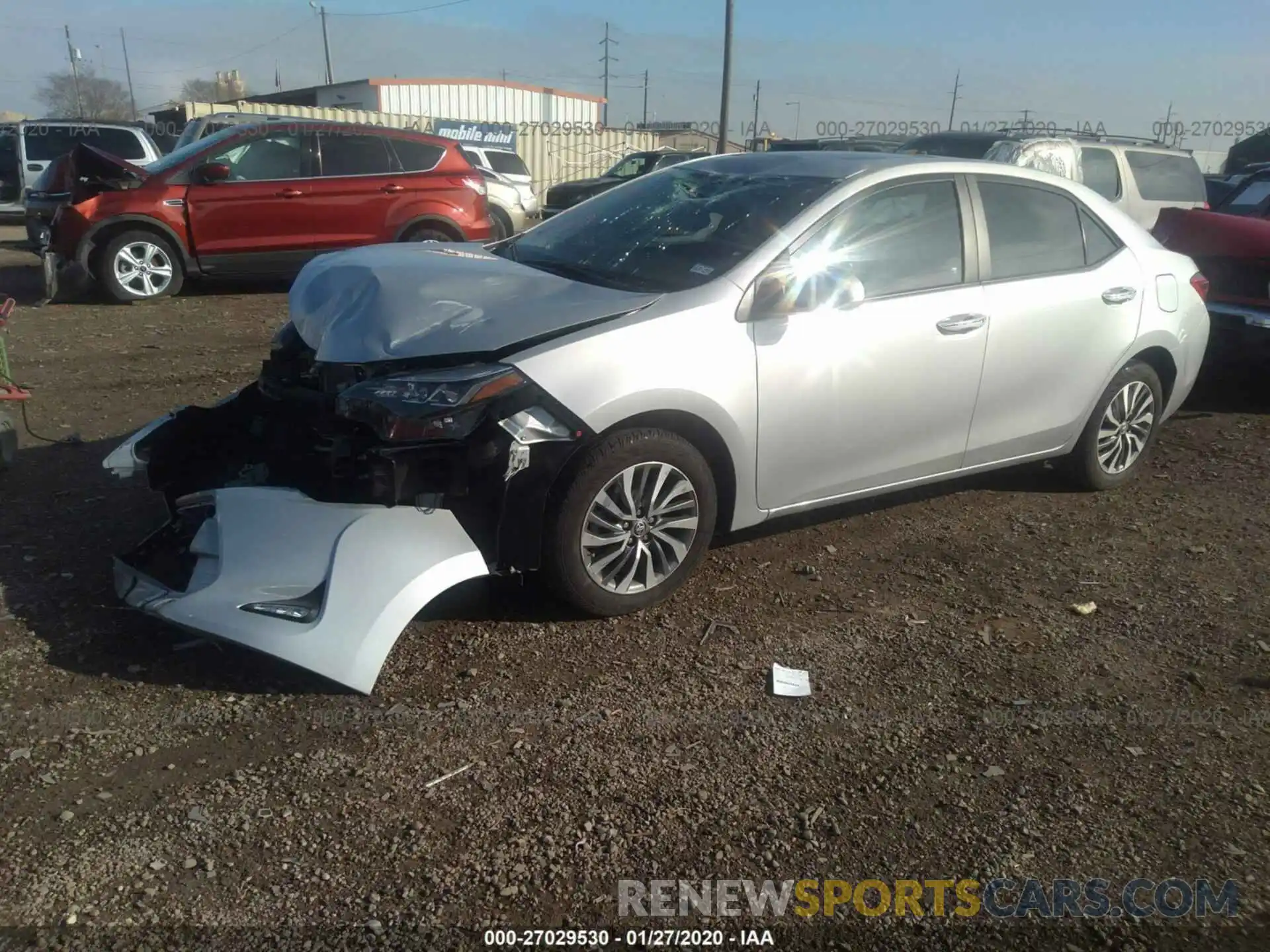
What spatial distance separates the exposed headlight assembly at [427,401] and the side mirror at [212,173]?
761cm

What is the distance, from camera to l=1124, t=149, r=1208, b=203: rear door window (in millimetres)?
10719

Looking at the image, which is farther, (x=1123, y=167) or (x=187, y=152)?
(x=1123, y=167)

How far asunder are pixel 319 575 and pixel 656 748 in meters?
1.17

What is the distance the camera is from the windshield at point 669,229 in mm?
3949

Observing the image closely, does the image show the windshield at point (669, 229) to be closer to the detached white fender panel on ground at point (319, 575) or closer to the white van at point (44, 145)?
the detached white fender panel on ground at point (319, 575)

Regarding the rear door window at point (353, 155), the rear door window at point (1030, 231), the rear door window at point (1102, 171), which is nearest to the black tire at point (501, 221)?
the rear door window at point (353, 155)

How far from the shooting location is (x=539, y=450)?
332 centimetres

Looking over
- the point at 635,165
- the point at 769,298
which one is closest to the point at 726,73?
the point at 635,165

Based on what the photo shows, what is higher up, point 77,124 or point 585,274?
point 585,274

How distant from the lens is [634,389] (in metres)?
3.45

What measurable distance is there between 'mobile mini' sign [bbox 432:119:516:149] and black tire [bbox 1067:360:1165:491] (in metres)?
21.0

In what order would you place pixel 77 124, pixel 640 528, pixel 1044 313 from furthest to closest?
1. pixel 77 124
2. pixel 1044 313
3. pixel 640 528

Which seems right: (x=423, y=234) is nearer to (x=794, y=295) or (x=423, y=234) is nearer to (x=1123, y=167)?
(x=1123, y=167)

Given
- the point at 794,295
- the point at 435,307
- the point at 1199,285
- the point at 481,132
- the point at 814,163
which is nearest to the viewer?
the point at 435,307
